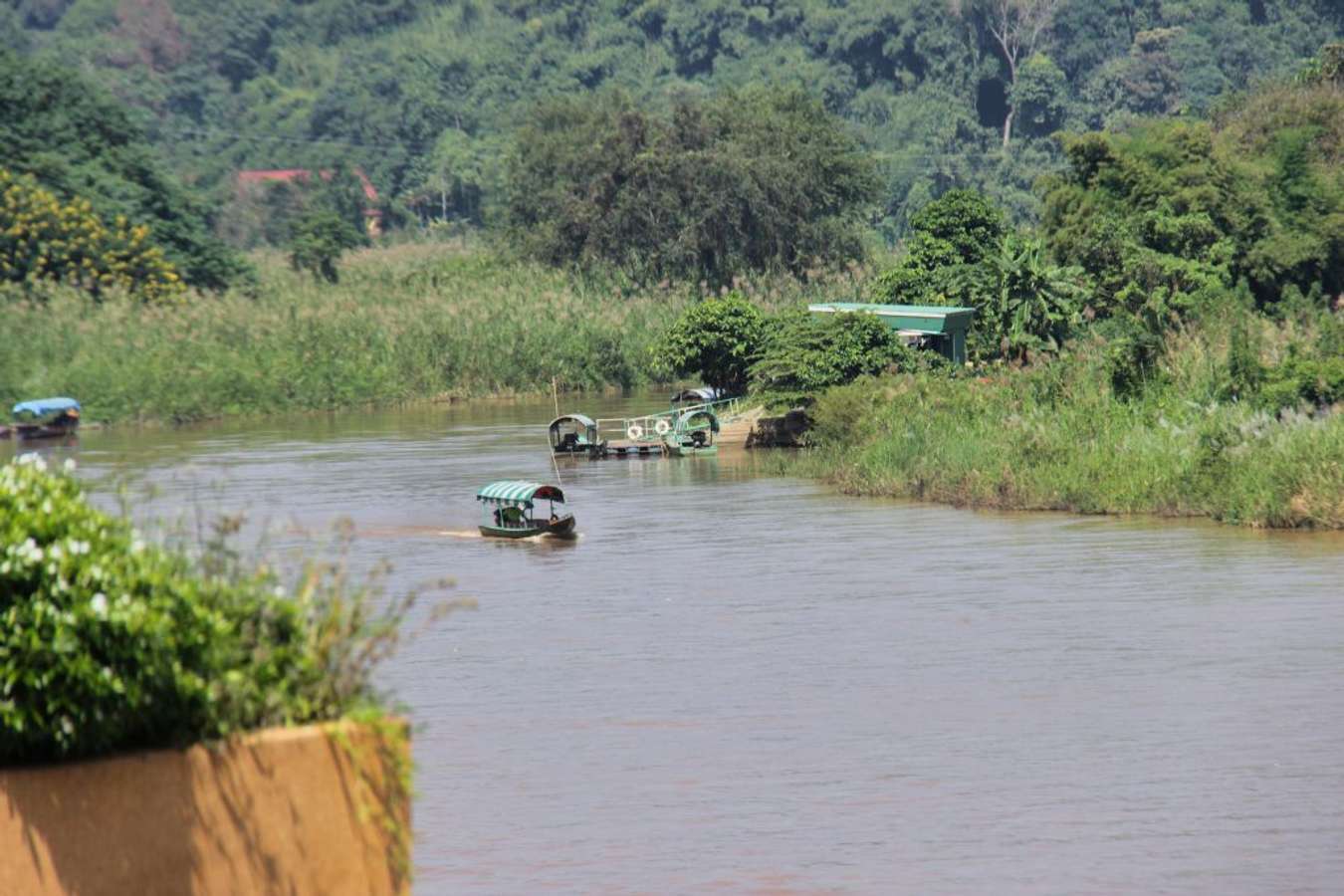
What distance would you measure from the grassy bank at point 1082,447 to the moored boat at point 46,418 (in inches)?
686

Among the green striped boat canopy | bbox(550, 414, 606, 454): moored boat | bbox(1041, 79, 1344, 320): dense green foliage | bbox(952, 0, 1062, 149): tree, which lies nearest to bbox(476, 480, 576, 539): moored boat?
the green striped boat canopy

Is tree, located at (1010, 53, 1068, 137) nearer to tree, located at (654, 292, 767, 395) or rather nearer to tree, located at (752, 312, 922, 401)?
tree, located at (654, 292, 767, 395)

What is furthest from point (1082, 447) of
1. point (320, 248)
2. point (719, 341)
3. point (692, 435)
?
point (320, 248)

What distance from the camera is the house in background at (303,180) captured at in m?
99.0

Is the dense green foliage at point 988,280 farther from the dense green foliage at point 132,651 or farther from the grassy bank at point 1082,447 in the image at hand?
the dense green foliage at point 132,651

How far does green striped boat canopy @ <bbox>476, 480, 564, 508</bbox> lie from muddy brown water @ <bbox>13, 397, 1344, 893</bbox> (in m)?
0.80

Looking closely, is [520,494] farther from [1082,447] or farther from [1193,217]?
[1193,217]

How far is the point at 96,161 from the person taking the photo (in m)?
62.4

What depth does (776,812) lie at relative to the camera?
14.0m

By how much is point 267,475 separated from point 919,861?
78.8 feet

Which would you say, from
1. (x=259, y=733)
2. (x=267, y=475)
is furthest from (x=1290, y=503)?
(x=259, y=733)

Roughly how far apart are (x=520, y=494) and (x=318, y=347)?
982 inches

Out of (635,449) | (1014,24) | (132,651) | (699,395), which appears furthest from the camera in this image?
(1014,24)

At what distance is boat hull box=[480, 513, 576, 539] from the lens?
28000mm
